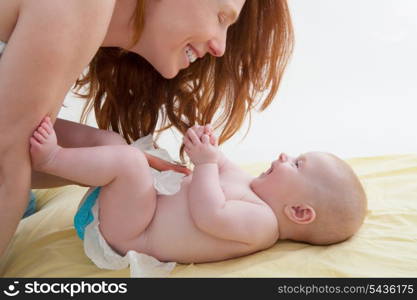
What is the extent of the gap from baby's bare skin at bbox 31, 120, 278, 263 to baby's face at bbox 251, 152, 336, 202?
0.21ft

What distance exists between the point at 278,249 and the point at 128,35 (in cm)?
65

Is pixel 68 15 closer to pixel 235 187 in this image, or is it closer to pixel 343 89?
pixel 235 187

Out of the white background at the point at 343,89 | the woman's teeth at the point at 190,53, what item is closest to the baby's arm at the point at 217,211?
the woman's teeth at the point at 190,53

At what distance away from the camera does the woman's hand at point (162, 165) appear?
1.71 metres

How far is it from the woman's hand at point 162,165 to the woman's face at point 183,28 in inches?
9.6

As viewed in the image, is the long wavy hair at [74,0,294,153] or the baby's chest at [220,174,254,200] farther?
the long wavy hair at [74,0,294,153]

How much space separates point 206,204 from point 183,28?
433 mm

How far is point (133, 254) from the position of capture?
4.85 ft

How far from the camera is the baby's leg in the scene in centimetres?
144

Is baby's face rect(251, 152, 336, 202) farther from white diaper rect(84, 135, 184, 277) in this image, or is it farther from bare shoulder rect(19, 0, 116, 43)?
bare shoulder rect(19, 0, 116, 43)

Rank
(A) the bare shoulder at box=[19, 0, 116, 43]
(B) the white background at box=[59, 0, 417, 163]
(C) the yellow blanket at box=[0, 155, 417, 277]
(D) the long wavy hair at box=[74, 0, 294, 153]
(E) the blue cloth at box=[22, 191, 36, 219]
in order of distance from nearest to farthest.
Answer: (A) the bare shoulder at box=[19, 0, 116, 43]
(C) the yellow blanket at box=[0, 155, 417, 277]
(D) the long wavy hair at box=[74, 0, 294, 153]
(E) the blue cloth at box=[22, 191, 36, 219]
(B) the white background at box=[59, 0, 417, 163]

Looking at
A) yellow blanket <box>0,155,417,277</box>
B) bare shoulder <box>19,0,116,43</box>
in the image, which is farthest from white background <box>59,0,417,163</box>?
bare shoulder <box>19,0,116,43</box>

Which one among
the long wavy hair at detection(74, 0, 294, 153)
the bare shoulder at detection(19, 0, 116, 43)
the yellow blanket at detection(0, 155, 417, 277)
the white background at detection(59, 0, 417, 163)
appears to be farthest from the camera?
the white background at detection(59, 0, 417, 163)

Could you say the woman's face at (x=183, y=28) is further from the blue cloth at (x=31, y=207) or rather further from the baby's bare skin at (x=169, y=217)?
the blue cloth at (x=31, y=207)
